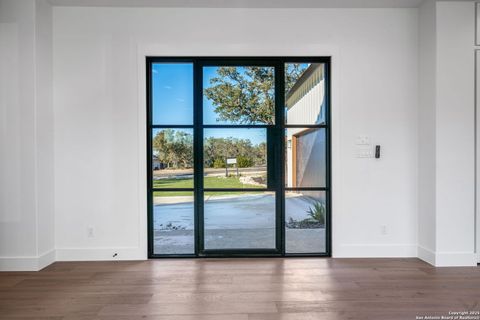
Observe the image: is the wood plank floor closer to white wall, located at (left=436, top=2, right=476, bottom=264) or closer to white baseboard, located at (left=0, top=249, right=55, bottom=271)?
white baseboard, located at (left=0, top=249, right=55, bottom=271)

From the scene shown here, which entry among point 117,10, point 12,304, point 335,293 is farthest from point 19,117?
point 335,293

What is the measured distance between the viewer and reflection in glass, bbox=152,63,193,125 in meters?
4.02

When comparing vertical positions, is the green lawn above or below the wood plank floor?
above

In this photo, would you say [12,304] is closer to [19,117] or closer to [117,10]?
[19,117]

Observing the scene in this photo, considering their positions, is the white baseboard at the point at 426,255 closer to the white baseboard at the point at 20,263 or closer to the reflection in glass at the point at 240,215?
the reflection in glass at the point at 240,215

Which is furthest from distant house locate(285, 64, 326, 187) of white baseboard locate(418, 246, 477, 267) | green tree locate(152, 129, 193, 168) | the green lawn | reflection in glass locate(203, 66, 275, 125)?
white baseboard locate(418, 246, 477, 267)

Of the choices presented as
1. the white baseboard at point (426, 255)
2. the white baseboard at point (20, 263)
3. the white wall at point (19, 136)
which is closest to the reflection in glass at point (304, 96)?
the white baseboard at point (426, 255)

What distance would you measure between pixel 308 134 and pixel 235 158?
3.24 feet

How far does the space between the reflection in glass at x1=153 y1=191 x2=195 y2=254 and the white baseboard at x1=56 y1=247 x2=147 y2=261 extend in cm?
24

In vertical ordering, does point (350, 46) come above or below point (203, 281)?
above

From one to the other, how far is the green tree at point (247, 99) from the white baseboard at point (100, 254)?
1.98m

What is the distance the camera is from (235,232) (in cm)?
407

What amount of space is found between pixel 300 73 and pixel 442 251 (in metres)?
2.70

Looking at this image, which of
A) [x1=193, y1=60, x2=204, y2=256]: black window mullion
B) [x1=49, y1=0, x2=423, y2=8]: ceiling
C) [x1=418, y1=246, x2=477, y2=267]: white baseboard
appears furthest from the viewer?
[x1=193, y1=60, x2=204, y2=256]: black window mullion
